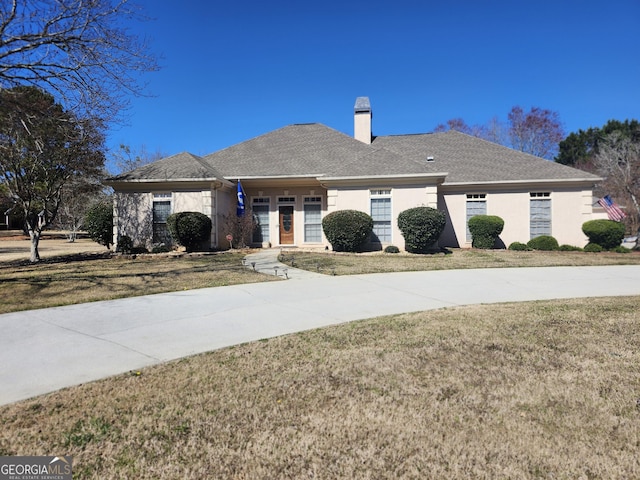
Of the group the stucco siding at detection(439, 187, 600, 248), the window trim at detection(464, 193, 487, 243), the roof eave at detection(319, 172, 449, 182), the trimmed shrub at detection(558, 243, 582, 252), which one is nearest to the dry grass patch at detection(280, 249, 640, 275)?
the trimmed shrub at detection(558, 243, 582, 252)

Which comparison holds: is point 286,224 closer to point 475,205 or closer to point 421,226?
point 421,226

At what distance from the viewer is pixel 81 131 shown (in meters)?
14.2

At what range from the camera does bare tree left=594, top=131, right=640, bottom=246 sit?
21.8m

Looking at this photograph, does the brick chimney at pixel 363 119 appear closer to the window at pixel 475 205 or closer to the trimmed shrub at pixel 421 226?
the window at pixel 475 205

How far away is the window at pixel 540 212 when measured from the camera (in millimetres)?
17797

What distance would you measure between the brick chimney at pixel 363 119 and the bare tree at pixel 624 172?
13.8 meters

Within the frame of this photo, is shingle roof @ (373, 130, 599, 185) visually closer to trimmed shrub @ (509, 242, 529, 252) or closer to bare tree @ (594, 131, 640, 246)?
trimmed shrub @ (509, 242, 529, 252)

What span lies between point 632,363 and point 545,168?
16.3m

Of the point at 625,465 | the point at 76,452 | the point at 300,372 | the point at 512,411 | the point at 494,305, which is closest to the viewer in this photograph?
the point at 625,465

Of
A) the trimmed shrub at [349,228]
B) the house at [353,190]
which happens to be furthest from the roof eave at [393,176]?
the trimmed shrub at [349,228]

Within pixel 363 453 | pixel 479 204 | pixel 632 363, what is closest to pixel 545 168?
pixel 479 204

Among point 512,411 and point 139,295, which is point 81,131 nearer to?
point 139,295

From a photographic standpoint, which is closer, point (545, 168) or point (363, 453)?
point (363, 453)

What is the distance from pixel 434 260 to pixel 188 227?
31.6 ft
